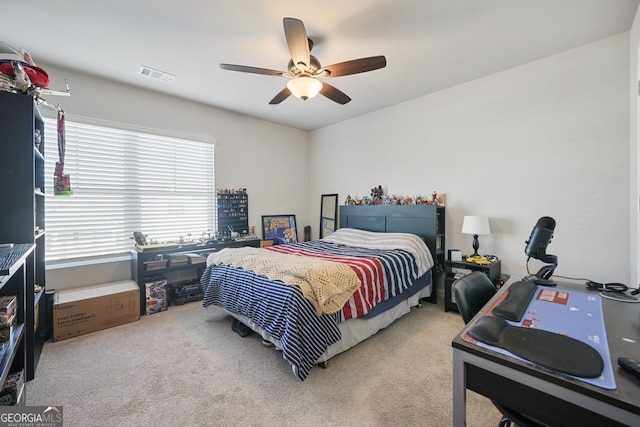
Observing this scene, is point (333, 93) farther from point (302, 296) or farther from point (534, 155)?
point (534, 155)

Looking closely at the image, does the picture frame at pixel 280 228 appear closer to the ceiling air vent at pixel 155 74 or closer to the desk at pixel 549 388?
the ceiling air vent at pixel 155 74

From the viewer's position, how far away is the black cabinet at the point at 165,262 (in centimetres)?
316

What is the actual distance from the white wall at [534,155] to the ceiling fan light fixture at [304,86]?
2.08 m

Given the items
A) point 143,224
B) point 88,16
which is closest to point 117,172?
point 143,224

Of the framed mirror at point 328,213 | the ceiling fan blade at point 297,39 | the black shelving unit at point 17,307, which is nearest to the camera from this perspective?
the black shelving unit at point 17,307

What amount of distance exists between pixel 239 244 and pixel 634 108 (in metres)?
4.48

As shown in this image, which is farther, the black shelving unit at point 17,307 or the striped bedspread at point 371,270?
the striped bedspread at point 371,270

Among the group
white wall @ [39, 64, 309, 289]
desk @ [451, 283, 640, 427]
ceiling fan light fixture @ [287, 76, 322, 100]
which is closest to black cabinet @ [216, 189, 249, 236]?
white wall @ [39, 64, 309, 289]

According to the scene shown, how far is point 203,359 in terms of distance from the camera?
221cm

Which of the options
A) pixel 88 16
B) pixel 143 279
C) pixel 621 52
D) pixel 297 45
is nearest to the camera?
pixel 297 45

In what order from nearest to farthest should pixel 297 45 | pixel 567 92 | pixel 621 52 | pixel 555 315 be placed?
pixel 555 315
pixel 297 45
pixel 621 52
pixel 567 92

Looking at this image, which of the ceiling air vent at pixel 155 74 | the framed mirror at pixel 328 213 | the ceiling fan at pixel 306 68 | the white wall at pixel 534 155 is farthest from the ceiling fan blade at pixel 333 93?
the framed mirror at pixel 328 213

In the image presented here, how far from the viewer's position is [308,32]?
2299mm

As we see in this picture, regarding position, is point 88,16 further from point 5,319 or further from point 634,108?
point 634,108
